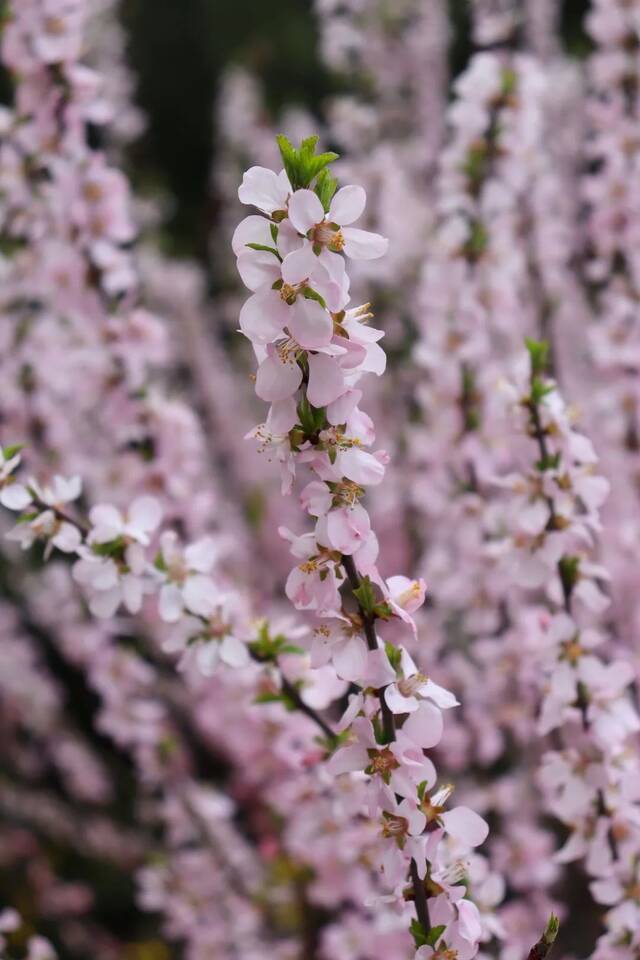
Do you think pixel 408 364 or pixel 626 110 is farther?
pixel 408 364

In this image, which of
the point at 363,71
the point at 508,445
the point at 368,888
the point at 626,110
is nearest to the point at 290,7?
the point at 363,71

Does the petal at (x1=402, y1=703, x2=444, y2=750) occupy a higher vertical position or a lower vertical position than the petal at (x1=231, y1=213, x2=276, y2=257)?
lower

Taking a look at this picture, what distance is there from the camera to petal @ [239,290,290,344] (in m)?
0.55

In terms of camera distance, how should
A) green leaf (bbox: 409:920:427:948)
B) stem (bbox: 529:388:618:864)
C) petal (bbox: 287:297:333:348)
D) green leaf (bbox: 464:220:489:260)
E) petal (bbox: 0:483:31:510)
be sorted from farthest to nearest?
green leaf (bbox: 464:220:489:260), stem (bbox: 529:388:618:864), petal (bbox: 0:483:31:510), green leaf (bbox: 409:920:427:948), petal (bbox: 287:297:333:348)

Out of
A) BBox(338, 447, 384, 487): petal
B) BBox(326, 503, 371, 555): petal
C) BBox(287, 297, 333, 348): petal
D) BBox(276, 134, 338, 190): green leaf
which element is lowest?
BBox(326, 503, 371, 555): petal

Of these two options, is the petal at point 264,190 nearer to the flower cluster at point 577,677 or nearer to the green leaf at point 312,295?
the green leaf at point 312,295

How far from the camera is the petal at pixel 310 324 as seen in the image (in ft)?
1.73

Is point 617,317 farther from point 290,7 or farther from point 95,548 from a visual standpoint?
point 290,7

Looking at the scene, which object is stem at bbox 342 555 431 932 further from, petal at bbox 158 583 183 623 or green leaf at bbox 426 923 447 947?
petal at bbox 158 583 183 623

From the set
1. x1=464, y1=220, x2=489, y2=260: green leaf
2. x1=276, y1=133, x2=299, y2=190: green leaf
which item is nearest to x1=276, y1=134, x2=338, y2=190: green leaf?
x1=276, y1=133, x2=299, y2=190: green leaf

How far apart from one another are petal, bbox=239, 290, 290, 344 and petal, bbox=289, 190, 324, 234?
40 mm

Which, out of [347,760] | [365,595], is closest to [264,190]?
[365,595]

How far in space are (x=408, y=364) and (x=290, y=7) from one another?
268cm

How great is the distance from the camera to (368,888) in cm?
134
